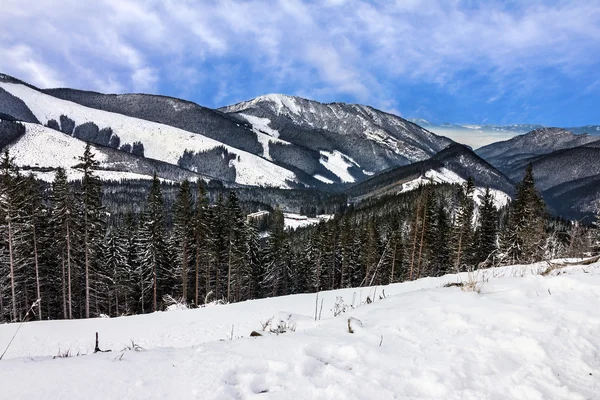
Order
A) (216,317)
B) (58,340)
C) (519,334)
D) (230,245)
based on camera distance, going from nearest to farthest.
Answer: (519,334) < (58,340) < (216,317) < (230,245)

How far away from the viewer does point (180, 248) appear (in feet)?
96.7

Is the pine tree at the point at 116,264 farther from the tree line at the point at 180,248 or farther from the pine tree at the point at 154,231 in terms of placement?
the pine tree at the point at 154,231

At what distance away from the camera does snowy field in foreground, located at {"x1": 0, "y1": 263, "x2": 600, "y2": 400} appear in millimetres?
2307

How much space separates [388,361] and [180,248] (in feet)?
95.4

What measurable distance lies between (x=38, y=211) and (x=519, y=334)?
30281 mm

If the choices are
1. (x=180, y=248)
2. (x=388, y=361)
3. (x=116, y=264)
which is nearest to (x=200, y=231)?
(x=180, y=248)

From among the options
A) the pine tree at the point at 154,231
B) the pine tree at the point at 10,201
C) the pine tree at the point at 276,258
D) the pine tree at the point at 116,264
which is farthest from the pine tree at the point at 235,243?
the pine tree at the point at 10,201

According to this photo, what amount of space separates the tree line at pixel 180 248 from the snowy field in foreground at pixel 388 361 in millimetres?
11960

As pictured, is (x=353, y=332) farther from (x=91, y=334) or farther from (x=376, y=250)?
(x=376, y=250)

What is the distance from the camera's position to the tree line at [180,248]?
22766mm

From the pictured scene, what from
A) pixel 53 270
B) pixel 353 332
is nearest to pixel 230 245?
pixel 53 270

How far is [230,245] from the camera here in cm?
3106

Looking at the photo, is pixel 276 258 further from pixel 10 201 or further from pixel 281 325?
pixel 281 325

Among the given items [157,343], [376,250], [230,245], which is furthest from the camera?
[376,250]
